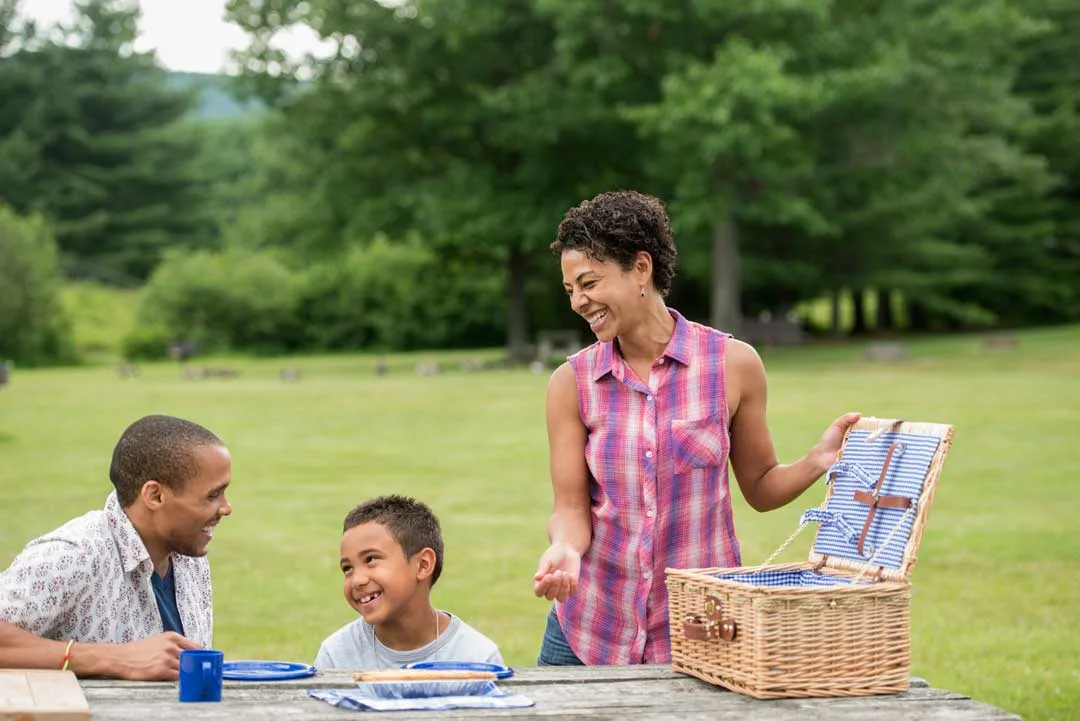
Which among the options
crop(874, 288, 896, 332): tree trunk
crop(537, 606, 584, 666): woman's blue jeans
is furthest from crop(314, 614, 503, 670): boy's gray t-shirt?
crop(874, 288, 896, 332): tree trunk

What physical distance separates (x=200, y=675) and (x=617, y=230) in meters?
1.65

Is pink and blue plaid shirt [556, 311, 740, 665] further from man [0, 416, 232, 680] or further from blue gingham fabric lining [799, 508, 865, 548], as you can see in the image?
man [0, 416, 232, 680]

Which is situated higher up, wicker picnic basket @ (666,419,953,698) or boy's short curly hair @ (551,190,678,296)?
boy's short curly hair @ (551,190,678,296)

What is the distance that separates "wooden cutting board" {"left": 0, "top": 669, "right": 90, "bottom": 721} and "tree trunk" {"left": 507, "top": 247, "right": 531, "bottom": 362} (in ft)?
132

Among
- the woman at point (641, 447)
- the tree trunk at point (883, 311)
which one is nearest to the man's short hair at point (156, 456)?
the woman at point (641, 447)

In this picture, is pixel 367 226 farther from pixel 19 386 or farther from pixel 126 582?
pixel 126 582

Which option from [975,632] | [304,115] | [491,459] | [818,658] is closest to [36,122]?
[304,115]

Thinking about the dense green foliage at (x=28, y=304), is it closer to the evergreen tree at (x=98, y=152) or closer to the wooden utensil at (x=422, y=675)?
the evergreen tree at (x=98, y=152)

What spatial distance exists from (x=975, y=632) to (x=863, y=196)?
42.9m

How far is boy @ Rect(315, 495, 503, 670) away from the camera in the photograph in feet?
15.9

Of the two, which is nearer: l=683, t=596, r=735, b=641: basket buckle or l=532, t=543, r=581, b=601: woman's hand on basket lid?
l=683, t=596, r=735, b=641: basket buckle

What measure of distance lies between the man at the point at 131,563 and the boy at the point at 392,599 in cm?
53

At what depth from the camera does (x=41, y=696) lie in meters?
3.31

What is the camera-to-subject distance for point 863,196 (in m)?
51.9
